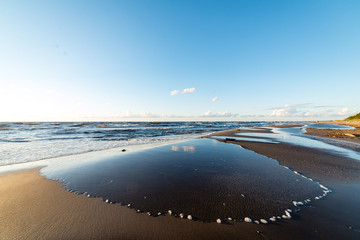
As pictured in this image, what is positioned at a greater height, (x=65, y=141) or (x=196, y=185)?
(x=65, y=141)

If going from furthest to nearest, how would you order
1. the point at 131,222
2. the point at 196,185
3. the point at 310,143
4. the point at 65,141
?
the point at 65,141
the point at 310,143
the point at 196,185
the point at 131,222

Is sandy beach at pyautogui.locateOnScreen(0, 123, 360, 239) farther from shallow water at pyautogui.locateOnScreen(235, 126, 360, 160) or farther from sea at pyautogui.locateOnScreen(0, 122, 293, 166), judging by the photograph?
shallow water at pyautogui.locateOnScreen(235, 126, 360, 160)

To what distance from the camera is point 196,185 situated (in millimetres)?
5145

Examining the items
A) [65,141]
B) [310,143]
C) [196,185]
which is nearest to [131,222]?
[196,185]

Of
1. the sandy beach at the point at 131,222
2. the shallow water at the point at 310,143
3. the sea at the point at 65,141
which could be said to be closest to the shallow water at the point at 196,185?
the sandy beach at the point at 131,222

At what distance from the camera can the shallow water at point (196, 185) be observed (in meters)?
3.85

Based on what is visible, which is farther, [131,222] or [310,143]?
[310,143]

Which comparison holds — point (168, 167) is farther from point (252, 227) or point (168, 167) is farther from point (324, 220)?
point (324, 220)

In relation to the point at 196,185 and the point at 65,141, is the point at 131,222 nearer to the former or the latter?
the point at 196,185

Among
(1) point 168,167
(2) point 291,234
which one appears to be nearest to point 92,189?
(1) point 168,167

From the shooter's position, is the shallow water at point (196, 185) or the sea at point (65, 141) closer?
the shallow water at point (196, 185)

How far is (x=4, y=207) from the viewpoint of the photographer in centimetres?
402

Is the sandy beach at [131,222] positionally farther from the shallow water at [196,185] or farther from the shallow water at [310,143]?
the shallow water at [310,143]

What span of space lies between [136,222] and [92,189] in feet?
8.58
